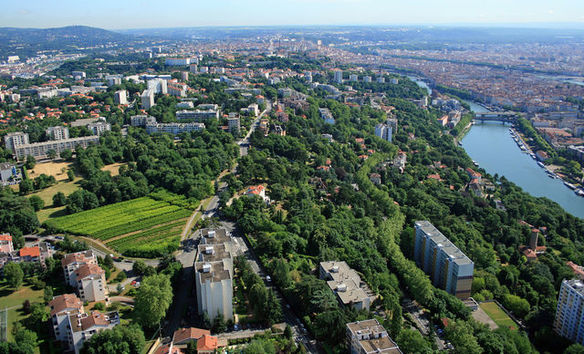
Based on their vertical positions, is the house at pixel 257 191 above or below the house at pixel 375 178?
above

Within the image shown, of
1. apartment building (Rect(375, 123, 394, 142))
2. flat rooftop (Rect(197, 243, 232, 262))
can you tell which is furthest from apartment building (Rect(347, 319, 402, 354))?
apartment building (Rect(375, 123, 394, 142))

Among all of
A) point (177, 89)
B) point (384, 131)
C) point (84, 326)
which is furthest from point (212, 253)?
point (177, 89)

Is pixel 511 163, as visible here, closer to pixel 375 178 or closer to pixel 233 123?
pixel 375 178

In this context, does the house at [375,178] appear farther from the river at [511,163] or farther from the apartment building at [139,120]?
the apartment building at [139,120]

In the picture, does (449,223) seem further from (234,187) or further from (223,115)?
(223,115)

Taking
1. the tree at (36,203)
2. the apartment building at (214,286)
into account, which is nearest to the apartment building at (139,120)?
the tree at (36,203)
